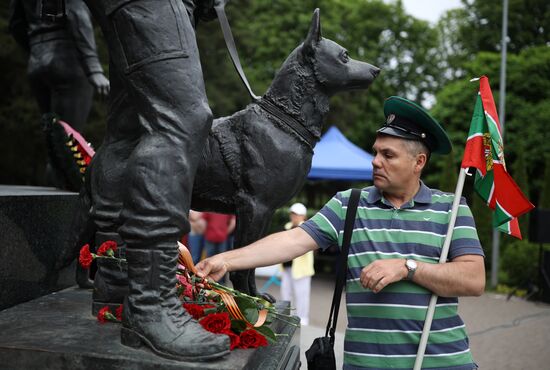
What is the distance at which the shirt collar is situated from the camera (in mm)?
2695

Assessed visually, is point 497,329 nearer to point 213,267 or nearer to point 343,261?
point 343,261

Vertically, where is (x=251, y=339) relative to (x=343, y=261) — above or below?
below

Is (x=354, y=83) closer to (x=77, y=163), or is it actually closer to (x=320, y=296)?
(x=77, y=163)

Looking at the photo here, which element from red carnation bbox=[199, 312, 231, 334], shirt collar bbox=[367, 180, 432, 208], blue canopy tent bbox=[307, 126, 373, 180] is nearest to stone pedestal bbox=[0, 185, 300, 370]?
red carnation bbox=[199, 312, 231, 334]

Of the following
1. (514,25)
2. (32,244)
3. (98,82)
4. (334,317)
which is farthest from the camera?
(514,25)

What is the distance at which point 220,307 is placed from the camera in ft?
9.05

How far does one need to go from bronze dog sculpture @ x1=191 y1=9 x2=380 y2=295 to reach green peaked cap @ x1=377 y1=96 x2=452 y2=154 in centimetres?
105

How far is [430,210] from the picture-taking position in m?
2.67

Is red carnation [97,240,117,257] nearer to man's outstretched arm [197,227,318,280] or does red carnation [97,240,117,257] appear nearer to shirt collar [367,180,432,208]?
man's outstretched arm [197,227,318,280]

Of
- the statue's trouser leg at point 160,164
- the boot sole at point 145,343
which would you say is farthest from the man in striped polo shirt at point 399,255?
the boot sole at point 145,343

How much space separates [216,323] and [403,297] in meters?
0.77

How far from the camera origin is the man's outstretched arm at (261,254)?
260 cm

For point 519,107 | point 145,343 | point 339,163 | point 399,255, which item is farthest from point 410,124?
point 519,107

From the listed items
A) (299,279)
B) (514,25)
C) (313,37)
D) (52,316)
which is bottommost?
(299,279)
